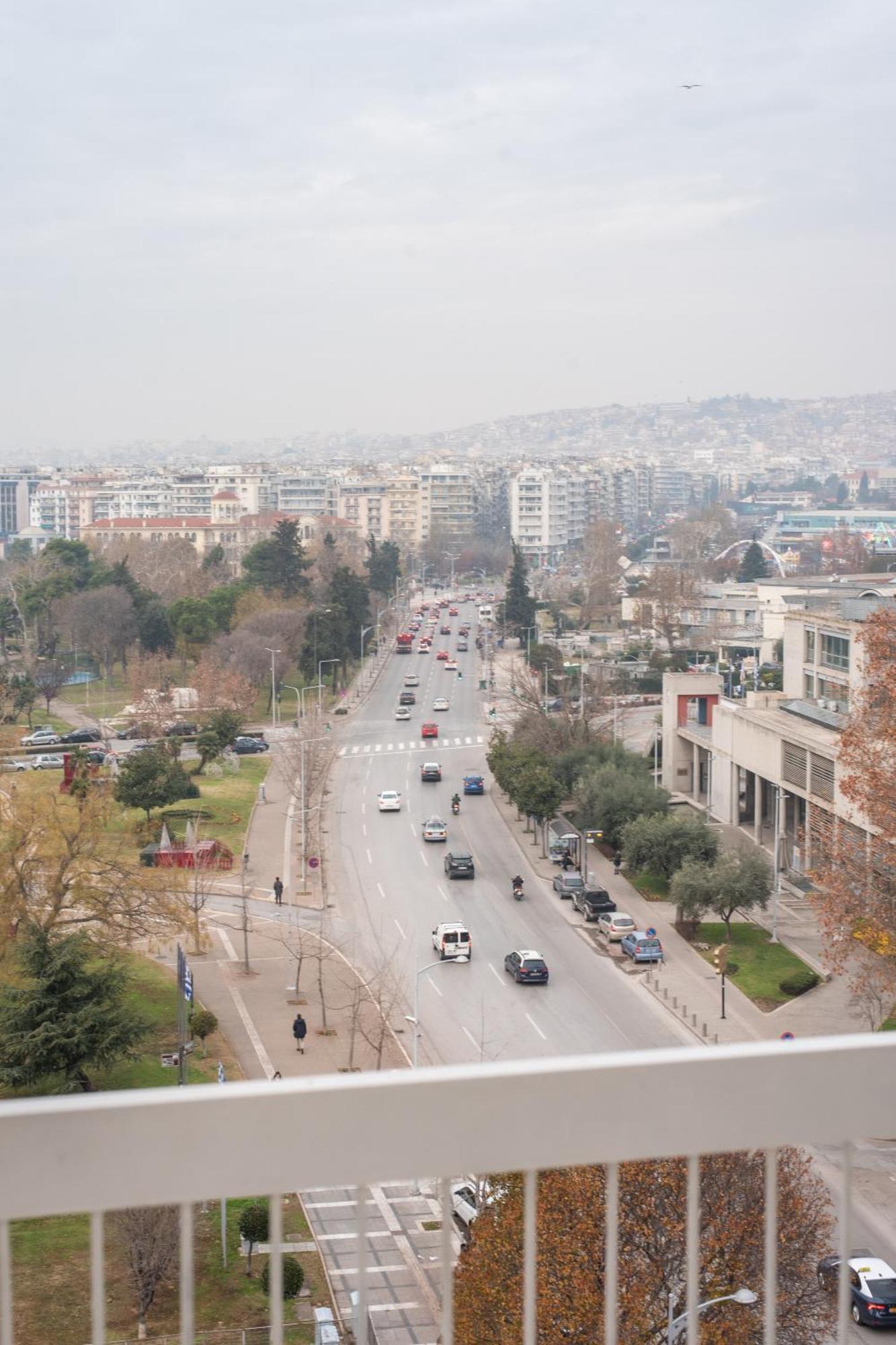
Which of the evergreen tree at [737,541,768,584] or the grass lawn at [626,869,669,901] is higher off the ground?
the evergreen tree at [737,541,768,584]

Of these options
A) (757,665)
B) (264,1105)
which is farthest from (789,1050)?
(757,665)

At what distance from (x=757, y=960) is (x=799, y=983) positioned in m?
1.05

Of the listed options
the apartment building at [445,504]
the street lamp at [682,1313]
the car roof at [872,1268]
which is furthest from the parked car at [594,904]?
the apartment building at [445,504]

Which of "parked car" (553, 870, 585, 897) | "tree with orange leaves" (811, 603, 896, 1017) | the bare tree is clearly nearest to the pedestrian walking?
"tree with orange leaves" (811, 603, 896, 1017)

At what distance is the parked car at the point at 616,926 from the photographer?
17.0m

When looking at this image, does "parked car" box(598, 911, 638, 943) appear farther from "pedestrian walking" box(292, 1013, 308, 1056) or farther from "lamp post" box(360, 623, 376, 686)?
"lamp post" box(360, 623, 376, 686)

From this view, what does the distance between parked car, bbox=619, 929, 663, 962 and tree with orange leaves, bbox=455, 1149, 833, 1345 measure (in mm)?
10738

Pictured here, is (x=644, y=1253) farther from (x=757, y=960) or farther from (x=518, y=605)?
(x=518, y=605)

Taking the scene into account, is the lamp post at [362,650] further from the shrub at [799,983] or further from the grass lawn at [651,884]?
the shrub at [799,983]

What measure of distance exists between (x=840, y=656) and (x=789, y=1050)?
18.9m

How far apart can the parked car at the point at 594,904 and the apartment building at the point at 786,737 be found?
2300 millimetres

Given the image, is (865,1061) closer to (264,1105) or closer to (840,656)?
(264,1105)

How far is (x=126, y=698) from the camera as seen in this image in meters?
35.9

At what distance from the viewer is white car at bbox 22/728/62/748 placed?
29.4 meters
